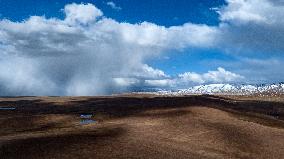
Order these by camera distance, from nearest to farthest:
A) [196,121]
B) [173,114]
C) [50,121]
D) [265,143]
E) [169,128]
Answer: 1. [265,143]
2. [169,128]
3. [196,121]
4. [173,114]
5. [50,121]

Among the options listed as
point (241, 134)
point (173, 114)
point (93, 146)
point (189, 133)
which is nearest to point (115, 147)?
point (93, 146)

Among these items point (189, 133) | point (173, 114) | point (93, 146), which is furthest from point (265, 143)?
point (93, 146)

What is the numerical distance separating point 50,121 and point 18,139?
27.5m

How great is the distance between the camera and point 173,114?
6550cm

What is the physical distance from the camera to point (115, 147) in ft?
132

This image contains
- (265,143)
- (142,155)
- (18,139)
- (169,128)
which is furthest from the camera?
(169,128)

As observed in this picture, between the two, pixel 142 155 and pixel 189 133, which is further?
pixel 189 133

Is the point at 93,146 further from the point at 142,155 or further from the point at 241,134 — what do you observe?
the point at 241,134

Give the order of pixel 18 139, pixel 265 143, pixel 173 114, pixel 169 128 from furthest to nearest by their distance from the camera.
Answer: pixel 173 114
pixel 169 128
pixel 265 143
pixel 18 139

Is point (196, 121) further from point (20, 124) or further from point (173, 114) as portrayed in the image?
point (20, 124)

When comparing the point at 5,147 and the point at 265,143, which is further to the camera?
the point at 265,143

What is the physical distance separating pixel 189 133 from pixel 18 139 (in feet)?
73.5

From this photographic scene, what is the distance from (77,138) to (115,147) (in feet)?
17.6

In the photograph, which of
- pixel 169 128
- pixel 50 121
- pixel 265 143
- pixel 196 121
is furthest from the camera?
pixel 50 121
